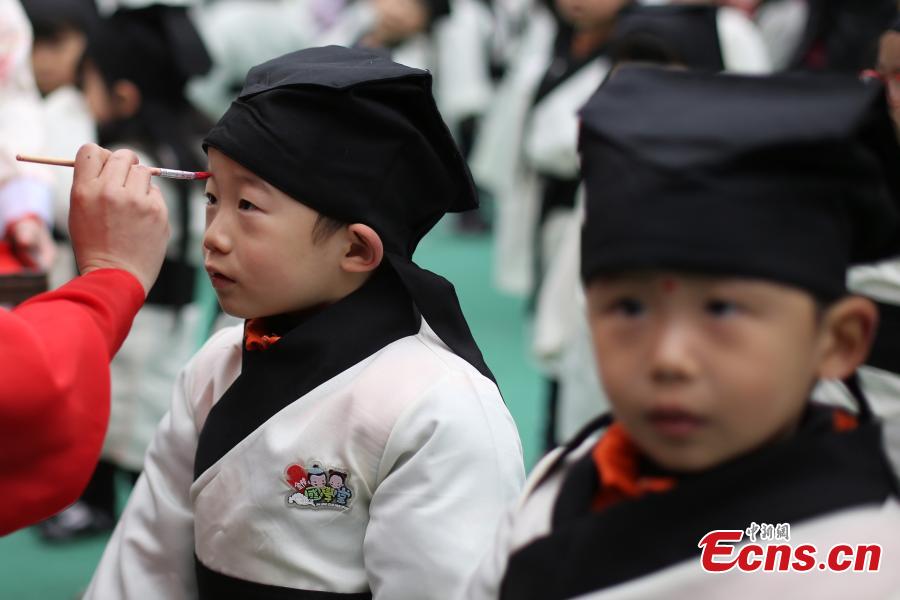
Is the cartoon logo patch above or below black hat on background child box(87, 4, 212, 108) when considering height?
above

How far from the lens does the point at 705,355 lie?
102 centimetres

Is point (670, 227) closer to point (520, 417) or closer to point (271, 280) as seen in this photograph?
point (271, 280)

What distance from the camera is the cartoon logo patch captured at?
144cm

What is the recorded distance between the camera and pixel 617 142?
3.46ft

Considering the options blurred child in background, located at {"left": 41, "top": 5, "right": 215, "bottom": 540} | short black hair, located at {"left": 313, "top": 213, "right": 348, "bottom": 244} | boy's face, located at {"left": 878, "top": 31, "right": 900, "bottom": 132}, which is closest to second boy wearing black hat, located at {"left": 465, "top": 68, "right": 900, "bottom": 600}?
short black hair, located at {"left": 313, "top": 213, "right": 348, "bottom": 244}

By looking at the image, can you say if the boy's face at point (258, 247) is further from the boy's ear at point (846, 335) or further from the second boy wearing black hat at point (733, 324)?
the boy's ear at point (846, 335)

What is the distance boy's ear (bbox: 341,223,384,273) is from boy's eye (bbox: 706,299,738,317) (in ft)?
1.96

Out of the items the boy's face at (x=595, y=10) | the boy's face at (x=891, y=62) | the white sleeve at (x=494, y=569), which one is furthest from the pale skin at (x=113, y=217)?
the boy's face at (x=595, y=10)

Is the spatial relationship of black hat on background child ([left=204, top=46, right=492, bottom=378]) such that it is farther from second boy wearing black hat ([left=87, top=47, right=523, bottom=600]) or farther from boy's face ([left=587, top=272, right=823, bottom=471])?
boy's face ([left=587, top=272, right=823, bottom=471])

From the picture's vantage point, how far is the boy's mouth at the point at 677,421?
3.39 ft

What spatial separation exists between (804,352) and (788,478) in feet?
0.37

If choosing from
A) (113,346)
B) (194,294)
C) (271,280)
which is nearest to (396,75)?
(271,280)

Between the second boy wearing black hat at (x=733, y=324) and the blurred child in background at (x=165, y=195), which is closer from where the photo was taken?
the second boy wearing black hat at (x=733, y=324)

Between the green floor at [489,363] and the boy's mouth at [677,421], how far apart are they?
231cm
